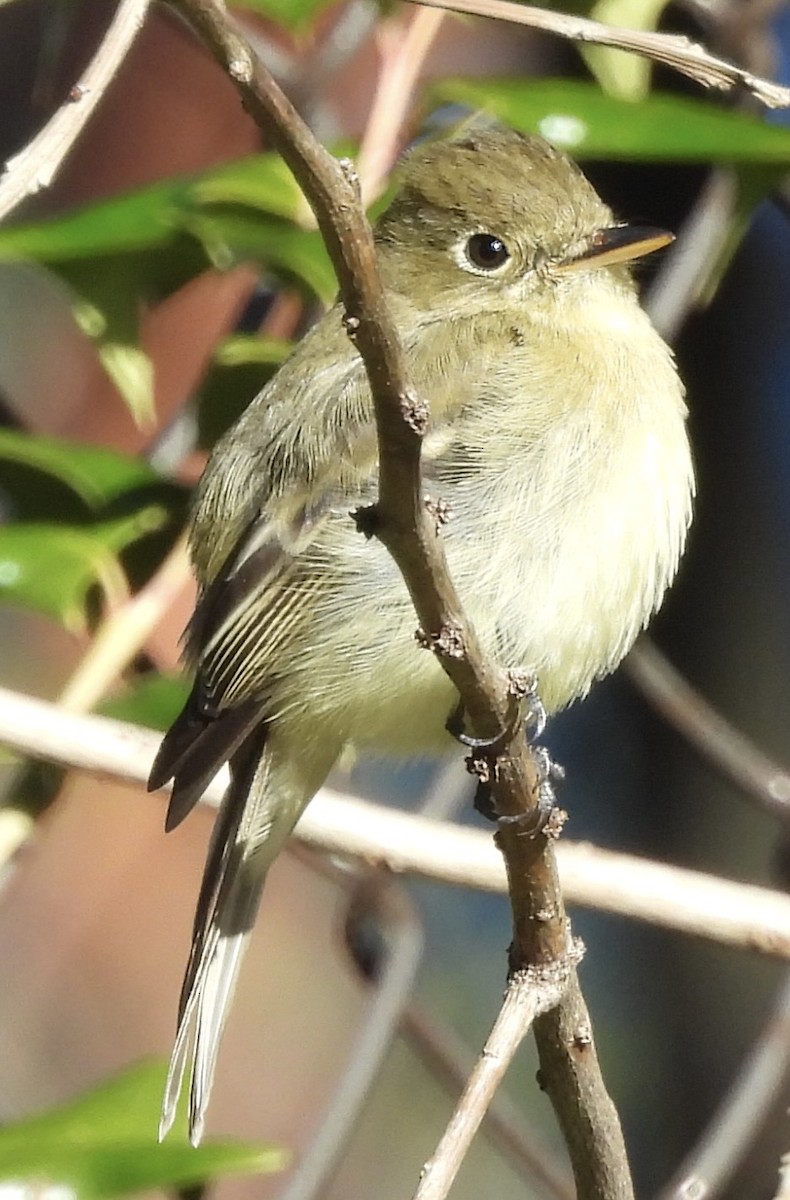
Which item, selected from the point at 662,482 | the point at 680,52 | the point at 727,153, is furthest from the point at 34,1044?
the point at 680,52

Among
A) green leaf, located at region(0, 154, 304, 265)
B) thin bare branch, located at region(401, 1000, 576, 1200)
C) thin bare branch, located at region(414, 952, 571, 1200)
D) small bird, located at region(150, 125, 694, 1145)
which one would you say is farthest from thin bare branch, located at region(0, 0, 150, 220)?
thin bare branch, located at region(401, 1000, 576, 1200)

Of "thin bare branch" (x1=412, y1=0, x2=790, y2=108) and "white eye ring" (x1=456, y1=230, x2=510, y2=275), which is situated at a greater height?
"white eye ring" (x1=456, y1=230, x2=510, y2=275)

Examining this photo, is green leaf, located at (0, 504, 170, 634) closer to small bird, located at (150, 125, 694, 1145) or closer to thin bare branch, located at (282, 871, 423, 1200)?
small bird, located at (150, 125, 694, 1145)

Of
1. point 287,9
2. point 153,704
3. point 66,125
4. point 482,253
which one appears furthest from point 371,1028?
point 66,125

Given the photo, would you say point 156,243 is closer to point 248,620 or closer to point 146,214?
point 146,214

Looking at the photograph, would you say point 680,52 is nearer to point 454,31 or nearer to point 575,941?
point 575,941

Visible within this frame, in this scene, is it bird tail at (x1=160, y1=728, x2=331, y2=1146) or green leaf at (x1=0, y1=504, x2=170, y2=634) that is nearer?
bird tail at (x1=160, y1=728, x2=331, y2=1146)
